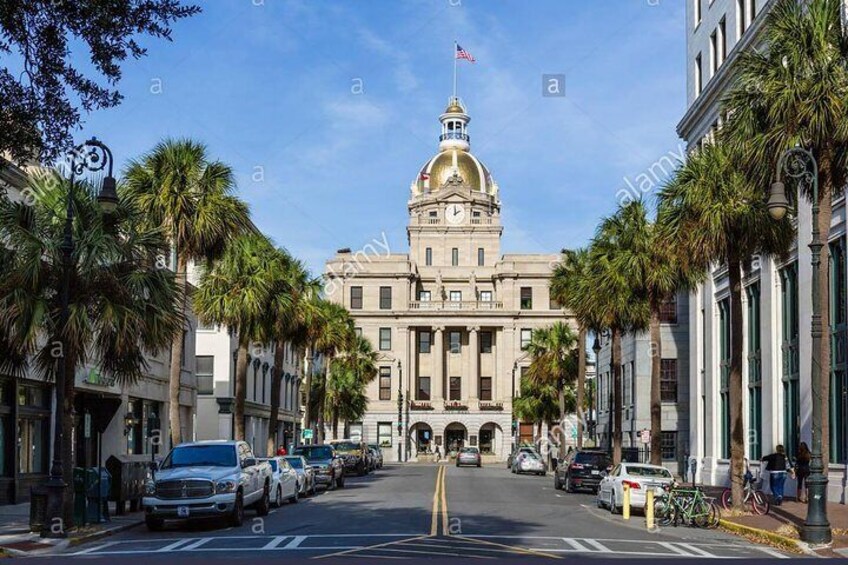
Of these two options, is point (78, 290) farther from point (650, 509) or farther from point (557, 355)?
point (557, 355)

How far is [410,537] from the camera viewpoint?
21109mm

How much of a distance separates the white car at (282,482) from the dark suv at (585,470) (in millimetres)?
12028

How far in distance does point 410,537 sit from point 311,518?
243 inches

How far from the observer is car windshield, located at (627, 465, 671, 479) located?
3100cm

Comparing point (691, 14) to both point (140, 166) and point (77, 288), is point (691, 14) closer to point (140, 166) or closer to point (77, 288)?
point (140, 166)

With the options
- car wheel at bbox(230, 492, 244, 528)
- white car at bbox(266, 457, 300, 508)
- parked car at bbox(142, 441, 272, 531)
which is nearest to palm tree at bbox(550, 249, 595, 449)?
white car at bbox(266, 457, 300, 508)

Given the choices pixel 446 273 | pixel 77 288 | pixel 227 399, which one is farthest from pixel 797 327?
pixel 446 273

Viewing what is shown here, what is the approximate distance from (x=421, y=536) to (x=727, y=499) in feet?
39.9

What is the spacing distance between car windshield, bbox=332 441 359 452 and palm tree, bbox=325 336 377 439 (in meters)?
18.3

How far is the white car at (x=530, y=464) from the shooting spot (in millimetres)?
65375

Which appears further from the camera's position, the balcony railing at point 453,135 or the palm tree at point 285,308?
the balcony railing at point 453,135

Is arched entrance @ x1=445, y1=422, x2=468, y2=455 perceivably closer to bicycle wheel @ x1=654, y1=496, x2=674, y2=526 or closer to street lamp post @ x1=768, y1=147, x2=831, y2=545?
bicycle wheel @ x1=654, y1=496, x2=674, y2=526

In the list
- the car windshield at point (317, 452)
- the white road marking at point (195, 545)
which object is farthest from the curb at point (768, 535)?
the car windshield at point (317, 452)

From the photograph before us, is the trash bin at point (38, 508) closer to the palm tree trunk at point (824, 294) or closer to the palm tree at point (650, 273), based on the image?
the palm tree trunk at point (824, 294)
